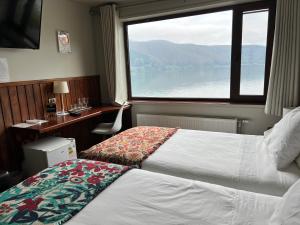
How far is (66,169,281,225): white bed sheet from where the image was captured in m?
1.06

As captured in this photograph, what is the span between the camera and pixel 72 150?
2688 mm

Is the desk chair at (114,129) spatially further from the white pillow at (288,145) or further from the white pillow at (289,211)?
the white pillow at (289,211)

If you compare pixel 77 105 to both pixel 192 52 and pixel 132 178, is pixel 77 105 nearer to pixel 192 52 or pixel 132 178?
pixel 192 52

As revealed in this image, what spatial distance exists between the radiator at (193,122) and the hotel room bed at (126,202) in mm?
1922

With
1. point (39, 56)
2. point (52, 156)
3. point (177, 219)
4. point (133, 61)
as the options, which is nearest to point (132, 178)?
point (177, 219)

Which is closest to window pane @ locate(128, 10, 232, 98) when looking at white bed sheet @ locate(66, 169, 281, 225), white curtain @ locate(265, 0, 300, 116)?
white curtain @ locate(265, 0, 300, 116)

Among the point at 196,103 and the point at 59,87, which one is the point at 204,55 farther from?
the point at 59,87

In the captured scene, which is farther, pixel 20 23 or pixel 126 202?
pixel 20 23

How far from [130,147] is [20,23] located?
1.95 meters

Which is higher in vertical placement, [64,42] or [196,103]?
[64,42]

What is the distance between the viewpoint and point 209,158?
1.86 meters

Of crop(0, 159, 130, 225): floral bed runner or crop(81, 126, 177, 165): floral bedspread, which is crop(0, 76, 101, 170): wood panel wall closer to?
crop(81, 126, 177, 165): floral bedspread

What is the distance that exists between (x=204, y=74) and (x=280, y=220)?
2789 mm

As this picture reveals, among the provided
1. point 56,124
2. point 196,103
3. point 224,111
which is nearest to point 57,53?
point 56,124
